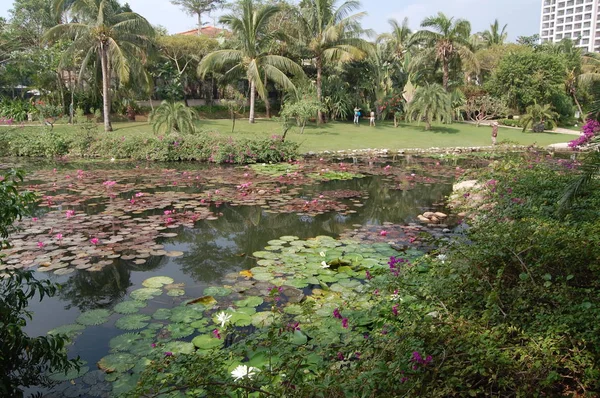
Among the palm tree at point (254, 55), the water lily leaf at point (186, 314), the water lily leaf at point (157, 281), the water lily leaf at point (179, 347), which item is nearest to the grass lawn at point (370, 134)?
the palm tree at point (254, 55)

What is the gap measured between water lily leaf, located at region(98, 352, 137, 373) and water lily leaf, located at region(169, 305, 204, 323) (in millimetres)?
621

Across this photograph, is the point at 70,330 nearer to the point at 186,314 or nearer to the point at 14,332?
the point at 186,314

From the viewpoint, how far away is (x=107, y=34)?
18.6 m

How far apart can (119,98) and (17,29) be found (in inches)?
469

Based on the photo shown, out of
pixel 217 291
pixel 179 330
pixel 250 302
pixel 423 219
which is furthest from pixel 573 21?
pixel 179 330

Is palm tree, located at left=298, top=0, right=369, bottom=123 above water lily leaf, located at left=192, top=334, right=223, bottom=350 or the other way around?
above

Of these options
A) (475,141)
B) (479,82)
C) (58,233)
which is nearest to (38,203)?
(58,233)

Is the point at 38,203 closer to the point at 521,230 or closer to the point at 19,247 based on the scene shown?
the point at 19,247

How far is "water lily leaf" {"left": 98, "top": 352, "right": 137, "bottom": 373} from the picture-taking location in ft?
11.9

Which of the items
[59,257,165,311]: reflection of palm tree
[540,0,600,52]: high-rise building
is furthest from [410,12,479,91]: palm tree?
[540,0,600,52]: high-rise building

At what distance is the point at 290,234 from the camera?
7.44m

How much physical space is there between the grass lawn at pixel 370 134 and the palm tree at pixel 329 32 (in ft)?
12.6

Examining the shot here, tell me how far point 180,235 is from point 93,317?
112 inches

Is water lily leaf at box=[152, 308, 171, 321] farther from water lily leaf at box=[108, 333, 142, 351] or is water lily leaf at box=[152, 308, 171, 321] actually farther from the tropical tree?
the tropical tree
